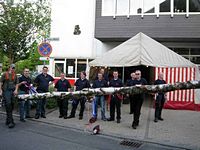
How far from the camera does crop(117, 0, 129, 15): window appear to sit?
18.3 meters

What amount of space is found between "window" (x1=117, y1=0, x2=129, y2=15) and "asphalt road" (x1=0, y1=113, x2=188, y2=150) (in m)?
10.4

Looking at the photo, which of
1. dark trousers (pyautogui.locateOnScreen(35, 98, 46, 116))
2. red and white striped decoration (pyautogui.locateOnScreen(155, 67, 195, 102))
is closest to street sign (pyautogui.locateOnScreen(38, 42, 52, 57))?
dark trousers (pyautogui.locateOnScreen(35, 98, 46, 116))

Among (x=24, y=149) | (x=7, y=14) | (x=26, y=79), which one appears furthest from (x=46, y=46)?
(x=7, y=14)

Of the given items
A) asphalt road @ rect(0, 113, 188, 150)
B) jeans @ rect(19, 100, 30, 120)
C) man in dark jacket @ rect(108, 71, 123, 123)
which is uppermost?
man in dark jacket @ rect(108, 71, 123, 123)

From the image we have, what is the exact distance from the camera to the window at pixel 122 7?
18.3m

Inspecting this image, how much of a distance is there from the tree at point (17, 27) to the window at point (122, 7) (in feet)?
18.0

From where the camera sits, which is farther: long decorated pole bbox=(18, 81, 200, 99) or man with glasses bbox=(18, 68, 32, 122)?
man with glasses bbox=(18, 68, 32, 122)

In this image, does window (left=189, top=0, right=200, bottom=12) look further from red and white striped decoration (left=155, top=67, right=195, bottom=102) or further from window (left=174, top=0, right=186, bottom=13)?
red and white striped decoration (left=155, top=67, right=195, bottom=102)

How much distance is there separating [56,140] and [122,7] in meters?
12.2

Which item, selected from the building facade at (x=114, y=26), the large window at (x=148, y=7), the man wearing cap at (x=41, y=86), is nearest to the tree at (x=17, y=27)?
the building facade at (x=114, y=26)

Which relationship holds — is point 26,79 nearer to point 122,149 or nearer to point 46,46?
point 46,46

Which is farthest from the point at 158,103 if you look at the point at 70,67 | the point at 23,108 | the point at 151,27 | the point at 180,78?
the point at 70,67

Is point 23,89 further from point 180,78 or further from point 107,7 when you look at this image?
point 107,7

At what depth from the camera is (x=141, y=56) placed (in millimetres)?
10898
